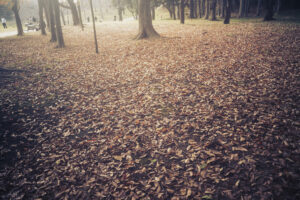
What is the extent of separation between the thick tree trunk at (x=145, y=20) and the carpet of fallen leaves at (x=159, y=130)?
7325 mm

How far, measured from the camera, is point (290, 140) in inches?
183

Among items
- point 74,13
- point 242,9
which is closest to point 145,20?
point 242,9

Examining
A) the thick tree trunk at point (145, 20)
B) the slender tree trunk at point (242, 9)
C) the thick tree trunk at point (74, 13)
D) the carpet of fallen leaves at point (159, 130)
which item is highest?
the thick tree trunk at point (74, 13)

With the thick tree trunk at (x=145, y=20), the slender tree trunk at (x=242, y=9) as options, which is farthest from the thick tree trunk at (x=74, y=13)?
the slender tree trunk at (x=242, y=9)

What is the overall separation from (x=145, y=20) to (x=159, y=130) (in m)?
14.3

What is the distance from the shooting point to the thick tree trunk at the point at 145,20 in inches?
668

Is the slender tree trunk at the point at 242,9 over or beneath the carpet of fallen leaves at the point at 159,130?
over

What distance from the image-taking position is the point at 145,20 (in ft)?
56.0

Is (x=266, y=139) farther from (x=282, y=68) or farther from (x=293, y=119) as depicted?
(x=282, y=68)

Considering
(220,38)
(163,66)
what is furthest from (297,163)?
(220,38)

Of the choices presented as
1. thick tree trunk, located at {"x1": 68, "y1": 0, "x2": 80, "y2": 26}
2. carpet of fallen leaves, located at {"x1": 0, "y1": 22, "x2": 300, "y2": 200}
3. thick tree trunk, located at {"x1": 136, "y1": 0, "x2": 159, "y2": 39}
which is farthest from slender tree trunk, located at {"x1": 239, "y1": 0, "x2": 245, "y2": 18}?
thick tree trunk, located at {"x1": 68, "y1": 0, "x2": 80, "y2": 26}

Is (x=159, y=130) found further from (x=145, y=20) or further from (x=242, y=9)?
(x=242, y=9)

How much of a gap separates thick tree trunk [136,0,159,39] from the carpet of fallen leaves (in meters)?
7.33

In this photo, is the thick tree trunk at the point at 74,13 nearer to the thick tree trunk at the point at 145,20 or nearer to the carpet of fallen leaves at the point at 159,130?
the thick tree trunk at the point at 145,20
